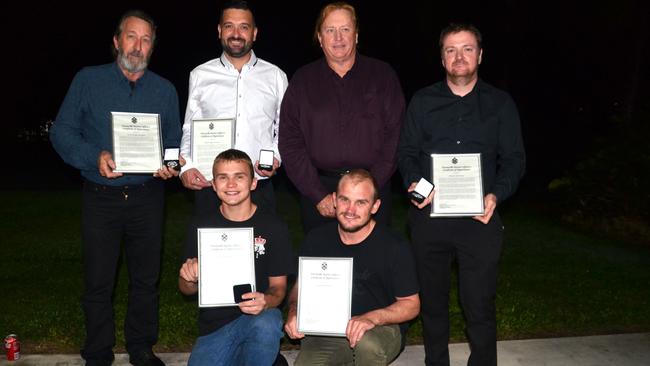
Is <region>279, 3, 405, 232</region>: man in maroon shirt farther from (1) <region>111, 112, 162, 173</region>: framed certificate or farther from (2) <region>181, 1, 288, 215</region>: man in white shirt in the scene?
(1) <region>111, 112, 162, 173</region>: framed certificate

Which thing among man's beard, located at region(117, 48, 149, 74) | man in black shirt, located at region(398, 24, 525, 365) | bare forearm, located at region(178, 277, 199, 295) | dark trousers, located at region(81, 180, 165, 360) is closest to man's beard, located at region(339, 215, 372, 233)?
man in black shirt, located at region(398, 24, 525, 365)

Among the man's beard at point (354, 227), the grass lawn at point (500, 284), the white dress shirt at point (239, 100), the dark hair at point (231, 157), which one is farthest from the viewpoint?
the grass lawn at point (500, 284)

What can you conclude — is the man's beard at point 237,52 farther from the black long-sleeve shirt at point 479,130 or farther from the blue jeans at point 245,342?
the blue jeans at point 245,342

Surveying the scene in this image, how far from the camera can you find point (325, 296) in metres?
3.47

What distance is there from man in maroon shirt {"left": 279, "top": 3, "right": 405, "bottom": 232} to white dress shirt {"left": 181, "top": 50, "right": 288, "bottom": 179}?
28 centimetres

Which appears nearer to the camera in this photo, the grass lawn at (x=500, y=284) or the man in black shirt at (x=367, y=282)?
the man in black shirt at (x=367, y=282)

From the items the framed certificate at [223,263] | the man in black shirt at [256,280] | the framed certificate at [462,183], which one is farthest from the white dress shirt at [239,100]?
the framed certificate at [462,183]

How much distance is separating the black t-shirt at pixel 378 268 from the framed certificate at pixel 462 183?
41cm

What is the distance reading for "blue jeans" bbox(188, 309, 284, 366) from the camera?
3742mm

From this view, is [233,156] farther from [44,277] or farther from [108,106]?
[44,277]

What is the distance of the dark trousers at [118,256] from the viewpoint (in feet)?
14.1

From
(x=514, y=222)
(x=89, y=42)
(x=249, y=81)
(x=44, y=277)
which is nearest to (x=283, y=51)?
(x=89, y=42)

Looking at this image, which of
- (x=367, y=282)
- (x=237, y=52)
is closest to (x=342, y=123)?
(x=237, y=52)

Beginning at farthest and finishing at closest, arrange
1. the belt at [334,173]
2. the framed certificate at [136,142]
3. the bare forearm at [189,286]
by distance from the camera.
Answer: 1. the belt at [334,173]
2. the framed certificate at [136,142]
3. the bare forearm at [189,286]
